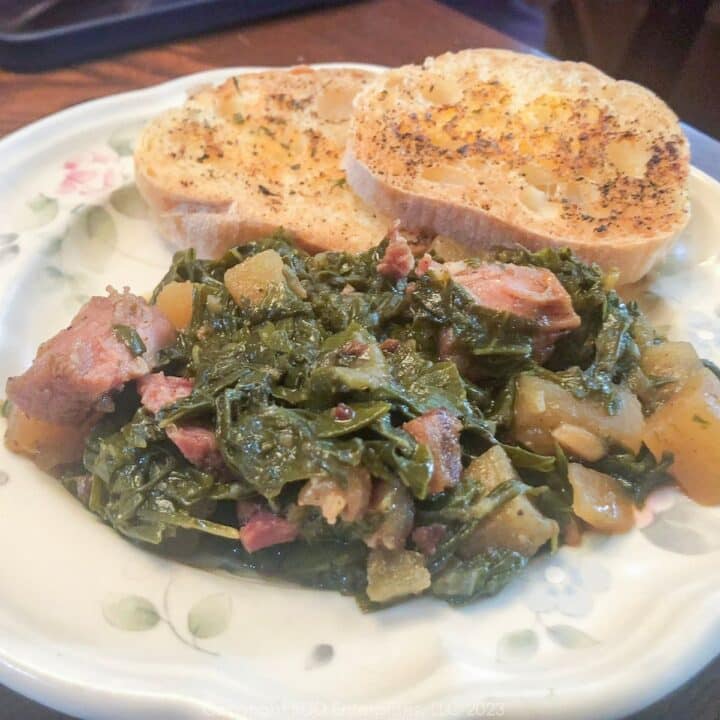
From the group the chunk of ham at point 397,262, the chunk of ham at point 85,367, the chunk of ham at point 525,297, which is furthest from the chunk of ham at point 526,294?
the chunk of ham at point 85,367

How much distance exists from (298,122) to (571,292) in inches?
64.4

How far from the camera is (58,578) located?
6.10 ft

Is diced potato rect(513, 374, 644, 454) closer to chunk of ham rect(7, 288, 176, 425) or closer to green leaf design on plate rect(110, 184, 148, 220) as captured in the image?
chunk of ham rect(7, 288, 176, 425)

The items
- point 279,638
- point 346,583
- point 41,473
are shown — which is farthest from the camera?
point 41,473

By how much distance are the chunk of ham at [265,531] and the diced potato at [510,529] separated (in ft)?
1.47

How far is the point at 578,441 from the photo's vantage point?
6.72 ft

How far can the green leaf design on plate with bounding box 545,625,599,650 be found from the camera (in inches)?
65.9

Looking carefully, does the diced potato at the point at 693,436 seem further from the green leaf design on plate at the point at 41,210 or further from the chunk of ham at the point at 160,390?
the green leaf design on plate at the point at 41,210

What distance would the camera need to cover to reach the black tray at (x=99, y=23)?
14.7ft

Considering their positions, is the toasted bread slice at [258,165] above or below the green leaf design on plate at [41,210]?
above

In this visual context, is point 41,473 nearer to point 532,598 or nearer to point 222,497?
point 222,497

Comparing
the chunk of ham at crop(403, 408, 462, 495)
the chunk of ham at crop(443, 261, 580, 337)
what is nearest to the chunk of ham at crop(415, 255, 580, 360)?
the chunk of ham at crop(443, 261, 580, 337)

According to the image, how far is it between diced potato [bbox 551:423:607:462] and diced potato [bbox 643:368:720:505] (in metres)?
0.16

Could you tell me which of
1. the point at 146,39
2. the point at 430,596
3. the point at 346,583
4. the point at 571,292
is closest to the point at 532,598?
the point at 430,596
